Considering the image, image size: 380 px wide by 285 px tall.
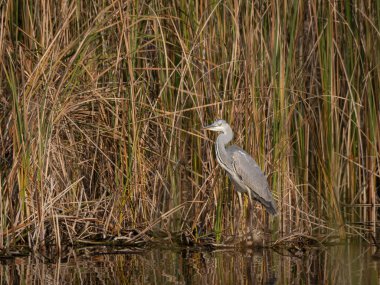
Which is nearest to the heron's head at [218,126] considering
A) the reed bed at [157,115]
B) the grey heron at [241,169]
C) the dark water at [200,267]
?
the grey heron at [241,169]

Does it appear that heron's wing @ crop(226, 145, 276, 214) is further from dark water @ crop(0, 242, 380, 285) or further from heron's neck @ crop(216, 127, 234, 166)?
dark water @ crop(0, 242, 380, 285)

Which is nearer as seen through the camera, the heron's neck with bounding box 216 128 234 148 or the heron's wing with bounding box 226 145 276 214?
the heron's wing with bounding box 226 145 276 214

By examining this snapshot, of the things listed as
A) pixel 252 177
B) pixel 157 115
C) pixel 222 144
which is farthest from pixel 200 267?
pixel 157 115

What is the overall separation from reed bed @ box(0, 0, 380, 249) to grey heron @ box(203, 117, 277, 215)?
12cm

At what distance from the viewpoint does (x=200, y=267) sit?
535 centimetres

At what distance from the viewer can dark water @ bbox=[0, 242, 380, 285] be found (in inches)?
195

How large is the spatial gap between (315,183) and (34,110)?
2.27m

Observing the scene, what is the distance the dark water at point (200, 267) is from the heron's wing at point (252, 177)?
33 cm

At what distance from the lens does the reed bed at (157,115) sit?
5879 millimetres

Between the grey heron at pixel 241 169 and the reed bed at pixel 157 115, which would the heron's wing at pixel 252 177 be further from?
the reed bed at pixel 157 115

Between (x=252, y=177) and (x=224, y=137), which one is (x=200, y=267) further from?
(x=224, y=137)

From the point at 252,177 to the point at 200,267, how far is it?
0.87 metres

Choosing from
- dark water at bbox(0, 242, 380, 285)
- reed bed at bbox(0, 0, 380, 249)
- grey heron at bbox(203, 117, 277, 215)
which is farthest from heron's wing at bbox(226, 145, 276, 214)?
dark water at bbox(0, 242, 380, 285)

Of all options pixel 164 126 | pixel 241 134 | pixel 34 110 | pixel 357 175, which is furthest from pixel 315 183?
pixel 34 110
